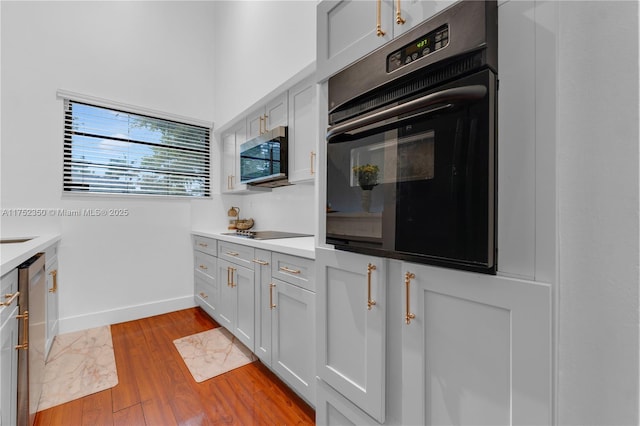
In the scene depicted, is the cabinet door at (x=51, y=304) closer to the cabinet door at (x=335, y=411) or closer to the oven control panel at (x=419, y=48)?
the cabinet door at (x=335, y=411)

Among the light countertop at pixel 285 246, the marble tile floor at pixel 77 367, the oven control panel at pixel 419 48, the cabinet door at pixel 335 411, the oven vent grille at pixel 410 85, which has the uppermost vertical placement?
the oven control panel at pixel 419 48

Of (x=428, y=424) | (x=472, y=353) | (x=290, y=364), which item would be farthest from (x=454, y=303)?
(x=290, y=364)

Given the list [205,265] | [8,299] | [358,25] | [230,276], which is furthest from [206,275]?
[358,25]

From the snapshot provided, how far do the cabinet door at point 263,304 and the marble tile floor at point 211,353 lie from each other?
0.27m

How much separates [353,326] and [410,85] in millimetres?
862

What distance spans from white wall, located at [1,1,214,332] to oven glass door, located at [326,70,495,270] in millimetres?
2813

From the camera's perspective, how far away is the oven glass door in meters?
0.71

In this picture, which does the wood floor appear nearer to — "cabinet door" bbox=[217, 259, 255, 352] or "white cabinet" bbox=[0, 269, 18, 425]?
"cabinet door" bbox=[217, 259, 255, 352]

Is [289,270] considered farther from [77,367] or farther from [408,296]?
[77,367]

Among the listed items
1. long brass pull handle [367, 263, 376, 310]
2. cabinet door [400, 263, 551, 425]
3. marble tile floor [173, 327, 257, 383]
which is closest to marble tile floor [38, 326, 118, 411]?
marble tile floor [173, 327, 257, 383]

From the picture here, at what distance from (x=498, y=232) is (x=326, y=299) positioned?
2.40 feet

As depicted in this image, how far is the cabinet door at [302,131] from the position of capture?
2.08m

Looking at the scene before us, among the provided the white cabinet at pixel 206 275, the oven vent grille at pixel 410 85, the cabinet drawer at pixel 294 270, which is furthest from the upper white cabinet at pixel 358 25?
the white cabinet at pixel 206 275

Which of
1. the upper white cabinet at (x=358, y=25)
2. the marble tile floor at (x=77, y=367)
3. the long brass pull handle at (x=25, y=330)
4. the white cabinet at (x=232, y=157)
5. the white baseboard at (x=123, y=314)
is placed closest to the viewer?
the upper white cabinet at (x=358, y=25)
